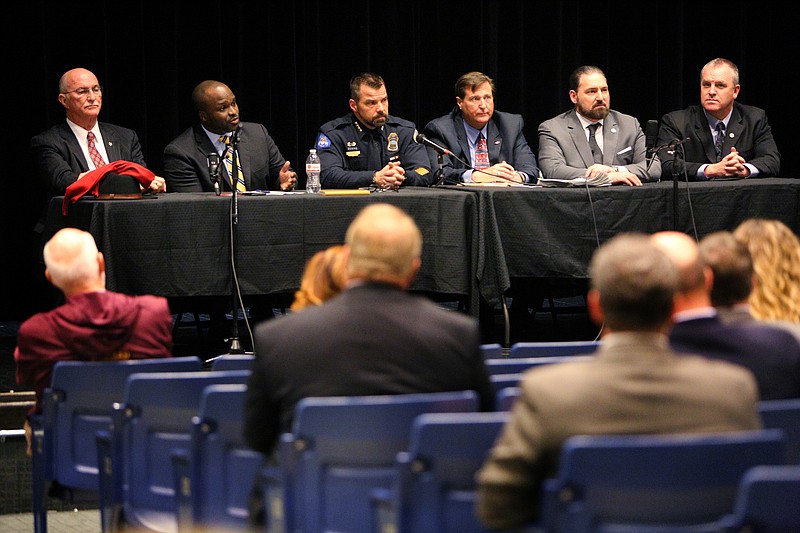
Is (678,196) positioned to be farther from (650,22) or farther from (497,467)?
(497,467)

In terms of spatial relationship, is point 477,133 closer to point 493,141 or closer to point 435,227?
point 493,141

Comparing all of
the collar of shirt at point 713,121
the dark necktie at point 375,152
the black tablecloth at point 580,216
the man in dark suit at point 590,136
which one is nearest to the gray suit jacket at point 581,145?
the man in dark suit at point 590,136

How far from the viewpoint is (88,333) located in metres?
3.20

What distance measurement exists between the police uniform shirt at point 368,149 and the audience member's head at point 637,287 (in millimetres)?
4225

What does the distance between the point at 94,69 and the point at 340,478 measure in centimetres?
526

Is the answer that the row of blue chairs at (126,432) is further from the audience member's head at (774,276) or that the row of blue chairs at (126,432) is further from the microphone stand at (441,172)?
the microphone stand at (441,172)

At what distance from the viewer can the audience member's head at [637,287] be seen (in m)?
2.08

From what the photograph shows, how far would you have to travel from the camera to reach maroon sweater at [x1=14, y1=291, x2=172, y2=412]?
321 cm

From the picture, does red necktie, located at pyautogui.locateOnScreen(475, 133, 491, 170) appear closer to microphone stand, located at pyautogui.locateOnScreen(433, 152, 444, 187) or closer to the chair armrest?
microphone stand, located at pyautogui.locateOnScreen(433, 152, 444, 187)

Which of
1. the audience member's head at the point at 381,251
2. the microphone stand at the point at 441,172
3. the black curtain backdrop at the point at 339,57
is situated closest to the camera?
the audience member's head at the point at 381,251

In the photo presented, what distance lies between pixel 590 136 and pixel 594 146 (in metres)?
0.06

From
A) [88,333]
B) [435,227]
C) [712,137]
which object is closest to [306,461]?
[88,333]

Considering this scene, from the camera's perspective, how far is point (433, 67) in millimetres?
7824

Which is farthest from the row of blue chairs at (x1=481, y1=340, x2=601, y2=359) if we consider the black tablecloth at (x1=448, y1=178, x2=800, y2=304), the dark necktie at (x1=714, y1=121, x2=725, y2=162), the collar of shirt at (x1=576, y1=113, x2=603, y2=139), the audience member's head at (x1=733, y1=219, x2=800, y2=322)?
the dark necktie at (x1=714, y1=121, x2=725, y2=162)
